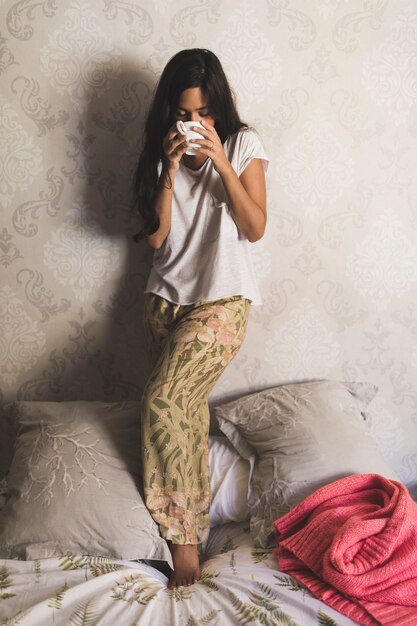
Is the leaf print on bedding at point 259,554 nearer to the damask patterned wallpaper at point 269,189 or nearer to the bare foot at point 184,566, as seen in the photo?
the bare foot at point 184,566

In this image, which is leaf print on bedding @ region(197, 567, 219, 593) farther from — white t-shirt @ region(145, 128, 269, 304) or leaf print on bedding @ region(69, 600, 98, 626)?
white t-shirt @ region(145, 128, 269, 304)

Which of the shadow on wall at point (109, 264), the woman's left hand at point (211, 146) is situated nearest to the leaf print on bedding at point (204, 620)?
the shadow on wall at point (109, 264)

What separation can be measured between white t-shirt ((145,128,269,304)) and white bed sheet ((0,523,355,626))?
67cm

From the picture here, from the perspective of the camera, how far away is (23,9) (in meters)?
1.67

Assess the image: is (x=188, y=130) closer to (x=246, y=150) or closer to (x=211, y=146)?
(x=211, y=146)

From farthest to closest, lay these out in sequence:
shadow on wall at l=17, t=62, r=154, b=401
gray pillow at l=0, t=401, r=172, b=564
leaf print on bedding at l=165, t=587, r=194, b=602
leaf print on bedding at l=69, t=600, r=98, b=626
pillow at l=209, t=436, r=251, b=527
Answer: shadow on wall at l=17, t=62, r=154, b=401 → pillow at l=209, t=436, r=251, b=527 → gray pillow at l=0, t=401, r=172, b=564 → leaf print on bedding at l=165, t=587, r=194, b=602 → leaf print on bedding at l=69, t=600, r=98, b=626

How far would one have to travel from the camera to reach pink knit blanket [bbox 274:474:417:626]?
1.20m

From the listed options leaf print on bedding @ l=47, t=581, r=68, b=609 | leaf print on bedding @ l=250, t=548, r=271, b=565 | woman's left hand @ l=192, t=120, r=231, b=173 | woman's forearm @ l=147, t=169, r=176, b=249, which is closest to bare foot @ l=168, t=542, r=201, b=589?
leaf print on bedding @ l=250, t=548, r=271, b=565

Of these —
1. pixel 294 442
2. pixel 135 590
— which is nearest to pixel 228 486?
pixel 294 442

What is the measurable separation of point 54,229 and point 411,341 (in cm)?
118

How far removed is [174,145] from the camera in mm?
1452

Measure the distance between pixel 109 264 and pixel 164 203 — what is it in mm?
349

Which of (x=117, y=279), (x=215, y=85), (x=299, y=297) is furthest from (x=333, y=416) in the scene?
(x=215, y=85)

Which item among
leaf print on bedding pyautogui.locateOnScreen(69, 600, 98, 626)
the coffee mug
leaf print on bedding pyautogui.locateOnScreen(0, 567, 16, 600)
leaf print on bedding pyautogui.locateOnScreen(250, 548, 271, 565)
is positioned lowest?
leaf print on bedding pyautogui.locateOnScreen(0, 567, 16, 600)
